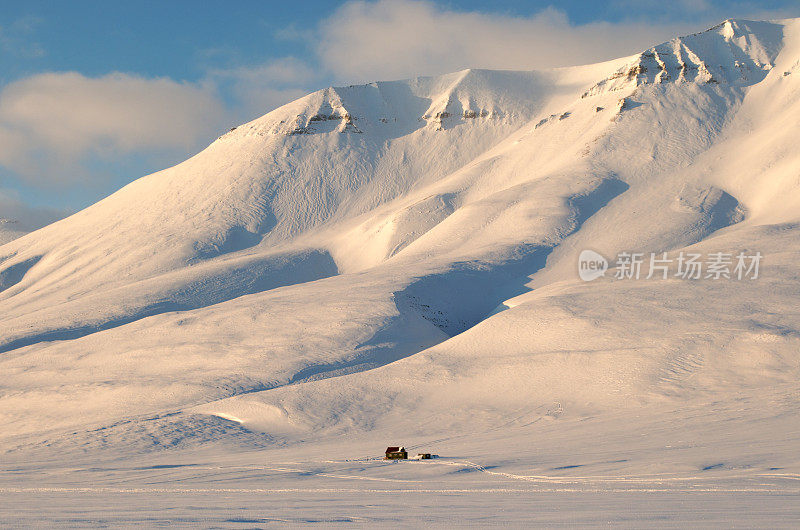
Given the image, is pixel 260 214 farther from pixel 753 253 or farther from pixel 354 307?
pixel 753 253

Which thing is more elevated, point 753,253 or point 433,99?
point 433,99

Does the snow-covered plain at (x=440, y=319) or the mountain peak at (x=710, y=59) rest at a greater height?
the mountain peak at (x=710, y=59)

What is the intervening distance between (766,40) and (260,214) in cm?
8683

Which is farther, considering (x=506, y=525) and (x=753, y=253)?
(x=753, y=253)

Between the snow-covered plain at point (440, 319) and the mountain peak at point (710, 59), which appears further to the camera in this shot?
the mountain peak at point (710, 59)

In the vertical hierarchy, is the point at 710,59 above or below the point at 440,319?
above

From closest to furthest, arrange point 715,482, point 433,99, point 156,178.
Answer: point 715,482
point 156,178
point 433,99

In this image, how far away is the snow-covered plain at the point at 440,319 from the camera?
1789cm

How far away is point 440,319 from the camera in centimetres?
5750

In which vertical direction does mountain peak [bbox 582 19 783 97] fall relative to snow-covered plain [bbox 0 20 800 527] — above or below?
above

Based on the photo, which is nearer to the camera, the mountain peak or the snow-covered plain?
the snow-covered plain

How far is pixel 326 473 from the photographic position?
828 inches

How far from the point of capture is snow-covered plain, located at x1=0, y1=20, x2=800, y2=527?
1789 centimetres

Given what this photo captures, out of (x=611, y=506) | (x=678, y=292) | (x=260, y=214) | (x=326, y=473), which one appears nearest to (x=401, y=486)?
(x=326, y=473)
